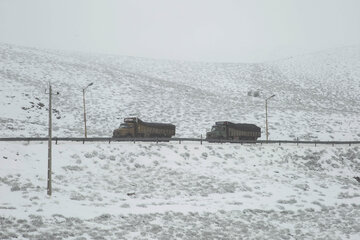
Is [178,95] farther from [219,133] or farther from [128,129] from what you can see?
[128,129]

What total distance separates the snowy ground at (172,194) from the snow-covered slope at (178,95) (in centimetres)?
1603

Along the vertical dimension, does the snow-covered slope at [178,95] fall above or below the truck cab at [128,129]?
above

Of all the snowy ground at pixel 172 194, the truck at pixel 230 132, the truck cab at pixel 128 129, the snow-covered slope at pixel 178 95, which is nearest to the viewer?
the snowy ground at pixel 172 194

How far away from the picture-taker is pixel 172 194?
76.8ft

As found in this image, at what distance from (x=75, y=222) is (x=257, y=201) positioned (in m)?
12.5

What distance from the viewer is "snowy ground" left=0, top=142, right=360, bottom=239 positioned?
57.0ft

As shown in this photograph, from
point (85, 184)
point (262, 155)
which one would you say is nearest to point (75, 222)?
point (85, 184)

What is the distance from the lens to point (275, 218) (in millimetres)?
21312

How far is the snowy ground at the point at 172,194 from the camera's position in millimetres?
17375

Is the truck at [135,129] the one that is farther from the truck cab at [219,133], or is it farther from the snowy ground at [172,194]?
the truck cab at [219,133]

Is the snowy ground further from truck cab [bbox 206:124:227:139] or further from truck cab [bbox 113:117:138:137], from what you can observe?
truck cab [bbox 113:117:138:137]

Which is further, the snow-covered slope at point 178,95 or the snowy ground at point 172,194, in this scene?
the snow-covered slope at point 178,95

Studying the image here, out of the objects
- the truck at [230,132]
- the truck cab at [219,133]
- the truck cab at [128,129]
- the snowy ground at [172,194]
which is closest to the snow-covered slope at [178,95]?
the truck cab at [219,133]

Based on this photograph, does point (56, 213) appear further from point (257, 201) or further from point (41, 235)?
point (257, 201)
